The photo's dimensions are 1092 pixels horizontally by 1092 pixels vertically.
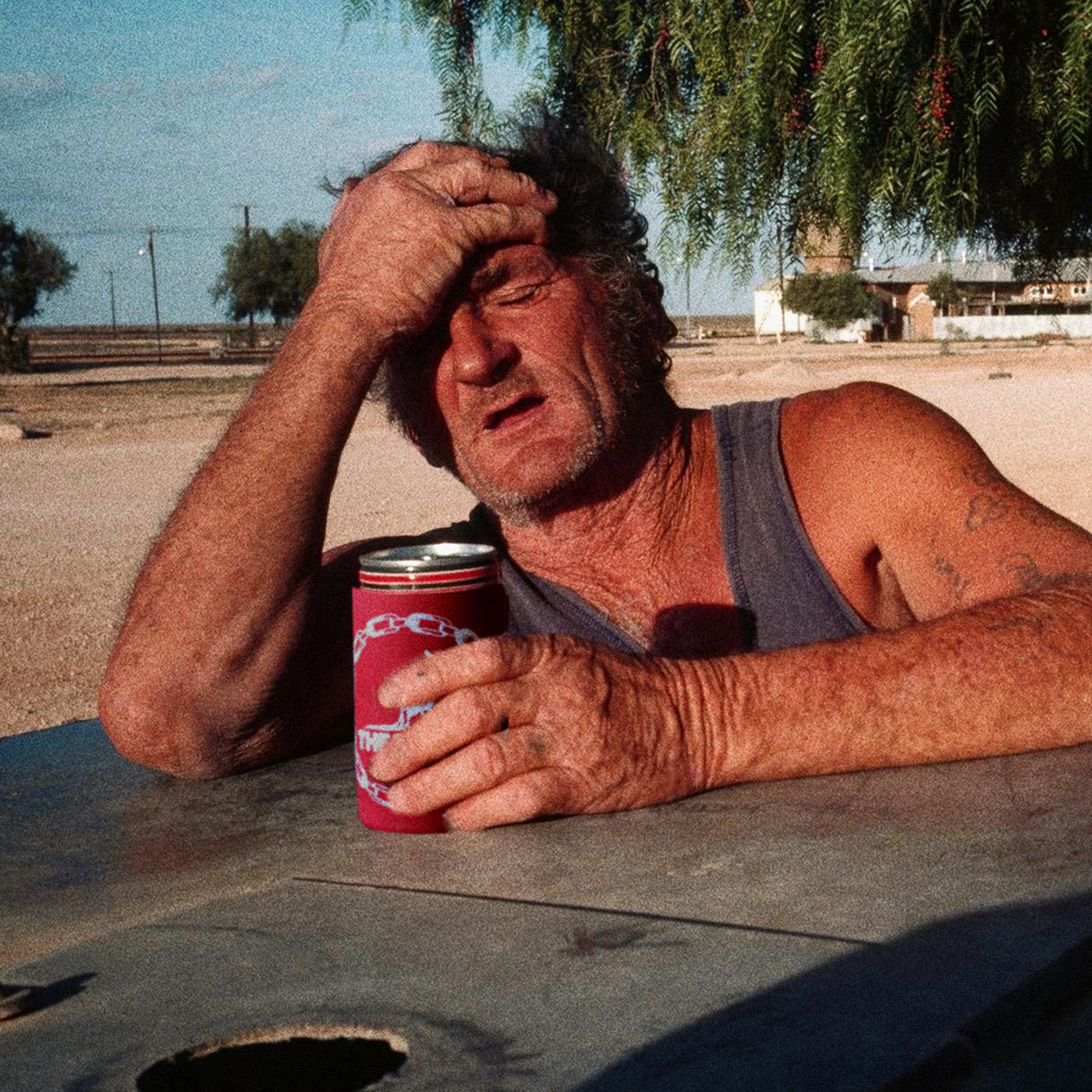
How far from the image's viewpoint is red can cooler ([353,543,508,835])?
1.62m

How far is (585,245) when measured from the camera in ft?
8.84

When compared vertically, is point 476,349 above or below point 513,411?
above

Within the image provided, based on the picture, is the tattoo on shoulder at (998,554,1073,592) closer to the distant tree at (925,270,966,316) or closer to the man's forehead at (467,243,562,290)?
the man's forehead at (467,243,562,290)

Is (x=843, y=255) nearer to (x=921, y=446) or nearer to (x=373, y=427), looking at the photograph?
(x=921, y=446)

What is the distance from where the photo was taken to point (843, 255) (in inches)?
147

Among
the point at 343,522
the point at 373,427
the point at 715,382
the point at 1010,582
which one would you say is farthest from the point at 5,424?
the point at 1010,582

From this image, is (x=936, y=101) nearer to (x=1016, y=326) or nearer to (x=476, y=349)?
(x=476, y=349)

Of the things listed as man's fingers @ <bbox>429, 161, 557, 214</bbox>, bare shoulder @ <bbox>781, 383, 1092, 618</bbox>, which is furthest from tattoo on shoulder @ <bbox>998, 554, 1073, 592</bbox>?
man's fingers @ <bbox>429, 161, 557, 214</bbox>

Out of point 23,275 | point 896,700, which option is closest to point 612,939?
point 896,700

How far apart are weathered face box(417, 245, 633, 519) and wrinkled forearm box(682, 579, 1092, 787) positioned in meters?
0.69

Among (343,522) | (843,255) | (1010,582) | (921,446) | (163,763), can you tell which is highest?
(843,255)

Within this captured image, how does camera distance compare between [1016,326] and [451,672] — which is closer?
[451,672]

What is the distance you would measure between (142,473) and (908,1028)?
14499 mm

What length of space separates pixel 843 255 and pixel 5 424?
1781cm
